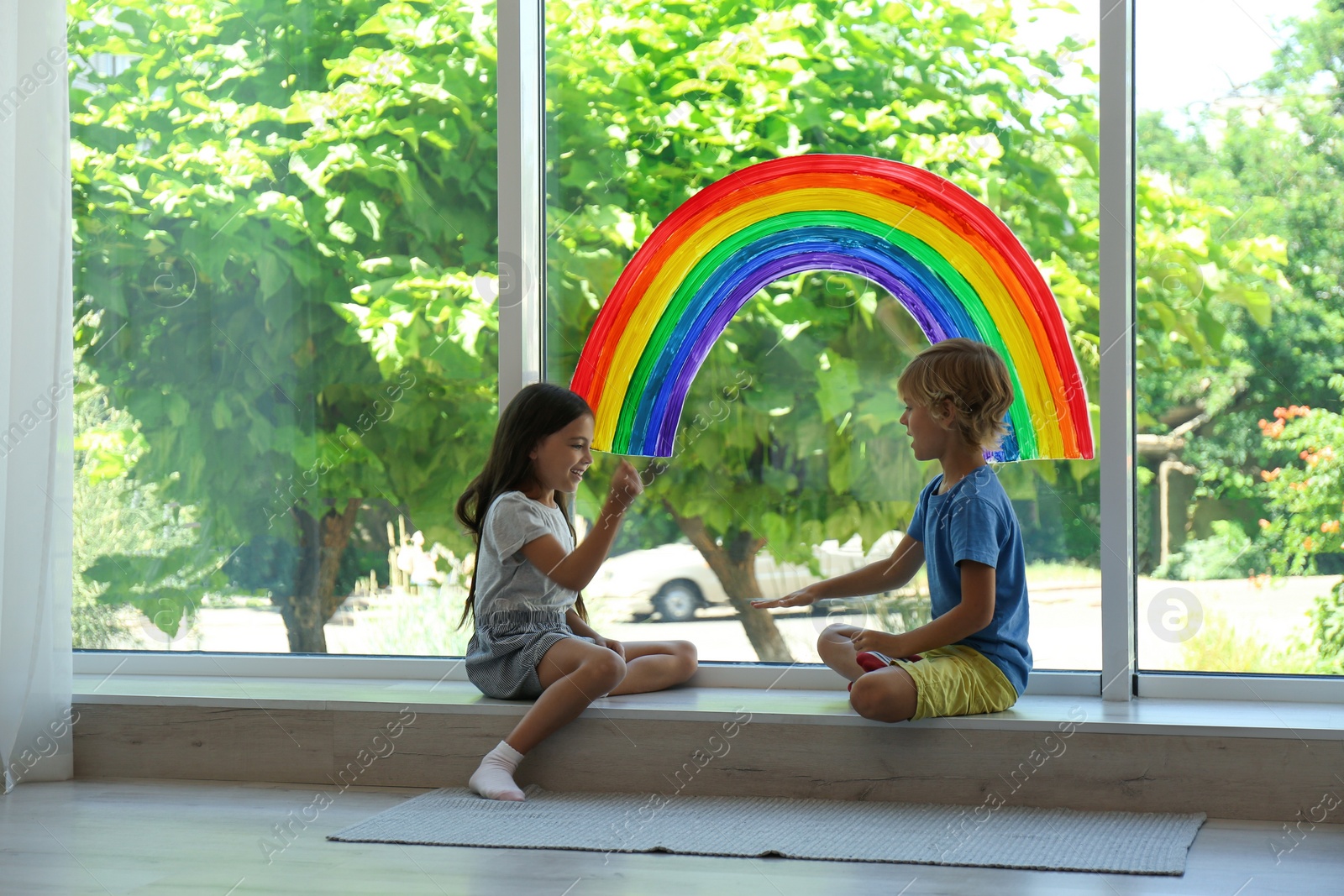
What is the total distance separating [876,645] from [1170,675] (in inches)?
26.4

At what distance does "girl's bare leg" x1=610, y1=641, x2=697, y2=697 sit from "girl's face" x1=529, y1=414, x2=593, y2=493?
0.40 m

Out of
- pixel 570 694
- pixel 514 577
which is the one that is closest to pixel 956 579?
pixel 570 694

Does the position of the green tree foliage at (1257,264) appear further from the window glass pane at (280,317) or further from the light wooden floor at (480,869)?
the window glass pane at (280,317)

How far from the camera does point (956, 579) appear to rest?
7.89ft

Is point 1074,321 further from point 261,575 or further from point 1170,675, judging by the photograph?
point 261,575

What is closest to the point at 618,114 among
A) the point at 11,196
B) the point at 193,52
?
the point at 193,52

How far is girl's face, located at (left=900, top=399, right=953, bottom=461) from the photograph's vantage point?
8.03 ft

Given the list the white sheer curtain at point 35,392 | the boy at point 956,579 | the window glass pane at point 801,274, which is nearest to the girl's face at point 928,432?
the boy at point 956,579

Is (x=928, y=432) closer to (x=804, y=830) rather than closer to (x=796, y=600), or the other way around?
(x=796, y=600)

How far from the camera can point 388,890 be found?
1789mm

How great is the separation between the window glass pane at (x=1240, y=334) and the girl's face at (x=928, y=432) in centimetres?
49

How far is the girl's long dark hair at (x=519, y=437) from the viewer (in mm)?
2605

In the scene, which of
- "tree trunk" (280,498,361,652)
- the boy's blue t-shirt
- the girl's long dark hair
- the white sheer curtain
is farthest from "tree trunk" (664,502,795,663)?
the white sheer curtain

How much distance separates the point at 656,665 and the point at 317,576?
0.94 meters
